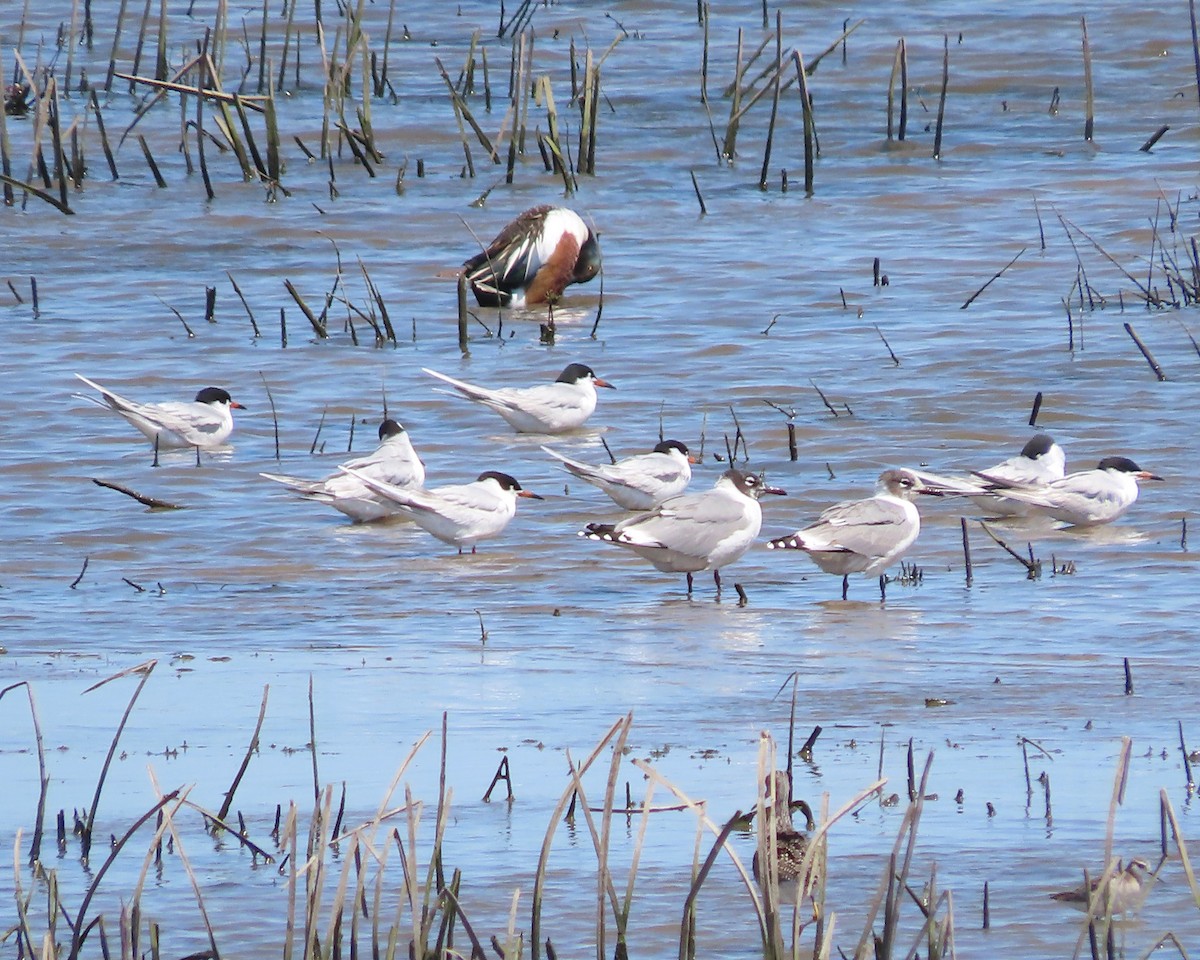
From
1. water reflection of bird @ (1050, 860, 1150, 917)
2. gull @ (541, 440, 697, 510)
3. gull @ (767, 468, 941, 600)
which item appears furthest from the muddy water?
gull @ (541, 440, 697, 510)

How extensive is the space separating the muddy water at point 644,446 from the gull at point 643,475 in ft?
0.95

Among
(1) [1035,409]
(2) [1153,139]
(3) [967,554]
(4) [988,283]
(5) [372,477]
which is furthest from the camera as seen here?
(2) [1153,139]

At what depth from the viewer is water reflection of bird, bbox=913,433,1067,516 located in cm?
903

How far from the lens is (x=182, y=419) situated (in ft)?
33.8

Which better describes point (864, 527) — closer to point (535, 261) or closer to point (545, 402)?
point (545, 402)

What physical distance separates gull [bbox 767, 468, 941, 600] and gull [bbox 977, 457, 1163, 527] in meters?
0.86

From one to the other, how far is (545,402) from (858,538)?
3.33m

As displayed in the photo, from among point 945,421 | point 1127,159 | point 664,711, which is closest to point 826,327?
point 945,421

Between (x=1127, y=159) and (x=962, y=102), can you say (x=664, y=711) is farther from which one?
(x=962, y=102)

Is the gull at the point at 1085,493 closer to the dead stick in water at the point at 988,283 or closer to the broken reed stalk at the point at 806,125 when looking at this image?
the dead stick in water at the point at 988,283

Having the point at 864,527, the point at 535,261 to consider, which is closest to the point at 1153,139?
the point at 535,261

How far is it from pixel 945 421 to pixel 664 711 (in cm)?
496

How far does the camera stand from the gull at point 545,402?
10.8 metres

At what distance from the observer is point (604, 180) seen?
16.8 metres
